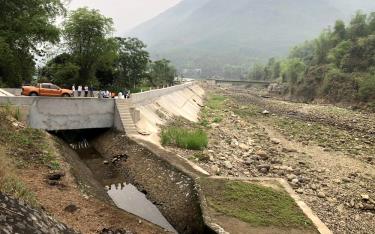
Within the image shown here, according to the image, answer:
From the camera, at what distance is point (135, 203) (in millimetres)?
18844

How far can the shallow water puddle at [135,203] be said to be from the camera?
17172 mm

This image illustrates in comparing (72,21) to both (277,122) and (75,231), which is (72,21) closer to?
(277,122)

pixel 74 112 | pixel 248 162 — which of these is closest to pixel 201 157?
pixel 248 162

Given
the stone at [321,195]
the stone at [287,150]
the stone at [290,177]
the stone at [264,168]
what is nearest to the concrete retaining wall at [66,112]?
the stone at [264,168]

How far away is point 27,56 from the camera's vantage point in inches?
1698

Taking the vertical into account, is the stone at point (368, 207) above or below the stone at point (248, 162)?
below

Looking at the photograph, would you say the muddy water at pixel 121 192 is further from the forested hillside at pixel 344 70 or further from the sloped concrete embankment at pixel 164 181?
the forested hillside at pixel 344 70

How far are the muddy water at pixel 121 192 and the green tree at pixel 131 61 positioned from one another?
36.8m

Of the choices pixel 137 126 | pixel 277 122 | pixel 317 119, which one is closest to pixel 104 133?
pixel 137 126

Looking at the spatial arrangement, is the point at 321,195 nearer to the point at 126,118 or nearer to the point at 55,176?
the point at 55,176

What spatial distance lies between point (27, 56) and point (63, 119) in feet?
60.8

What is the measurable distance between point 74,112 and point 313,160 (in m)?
19.1

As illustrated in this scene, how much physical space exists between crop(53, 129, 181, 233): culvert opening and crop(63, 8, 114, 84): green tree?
58.0 feet

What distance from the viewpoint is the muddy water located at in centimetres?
1752
